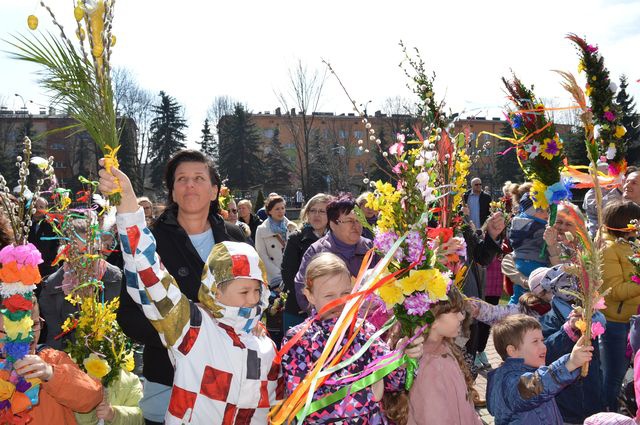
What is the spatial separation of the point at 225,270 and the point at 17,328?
987 mm

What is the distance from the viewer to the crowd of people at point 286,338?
2500 mm

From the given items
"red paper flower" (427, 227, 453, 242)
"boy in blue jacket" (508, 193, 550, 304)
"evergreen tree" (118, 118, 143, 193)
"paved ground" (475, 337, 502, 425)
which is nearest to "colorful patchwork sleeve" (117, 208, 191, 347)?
"red paper flower" (427, 227, 453, 242)

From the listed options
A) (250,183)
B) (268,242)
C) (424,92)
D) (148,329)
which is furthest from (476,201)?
(250,183)

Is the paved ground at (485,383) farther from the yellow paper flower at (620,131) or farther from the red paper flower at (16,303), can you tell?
the red paper flower at (16,303)

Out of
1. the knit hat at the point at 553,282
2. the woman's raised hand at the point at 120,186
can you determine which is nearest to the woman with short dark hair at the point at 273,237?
the knit hat at the point at 553,282

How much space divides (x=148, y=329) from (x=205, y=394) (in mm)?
535

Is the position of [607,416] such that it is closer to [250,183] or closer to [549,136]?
[549,136]

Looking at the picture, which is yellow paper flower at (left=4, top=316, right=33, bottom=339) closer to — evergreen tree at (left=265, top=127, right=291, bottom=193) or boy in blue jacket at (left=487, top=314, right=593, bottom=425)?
boy in blue jacket at (left=487, top=314, right=593, bottom=425)

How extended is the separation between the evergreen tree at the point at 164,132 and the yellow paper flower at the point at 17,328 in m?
44.7

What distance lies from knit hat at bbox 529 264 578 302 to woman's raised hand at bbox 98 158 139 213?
2846 mm

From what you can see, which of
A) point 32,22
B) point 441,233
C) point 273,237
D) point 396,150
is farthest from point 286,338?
point 273,237

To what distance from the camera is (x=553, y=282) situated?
4.07 metres

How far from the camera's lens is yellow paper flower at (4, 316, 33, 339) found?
2596mm

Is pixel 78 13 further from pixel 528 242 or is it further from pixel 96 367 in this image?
pixel 528 242
